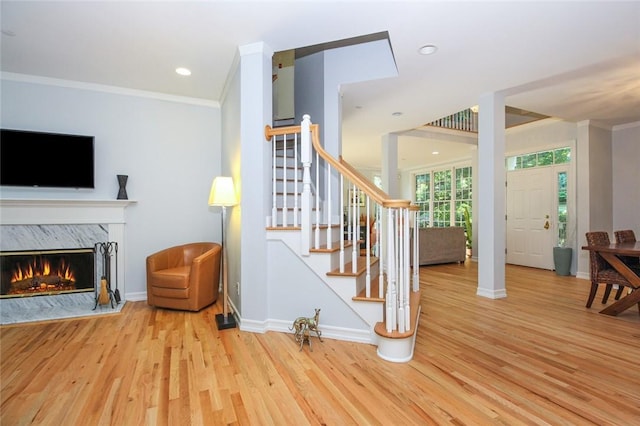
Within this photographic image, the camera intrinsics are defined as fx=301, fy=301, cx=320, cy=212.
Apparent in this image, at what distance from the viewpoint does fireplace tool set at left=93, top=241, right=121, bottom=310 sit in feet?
11.6

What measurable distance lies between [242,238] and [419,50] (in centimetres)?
247

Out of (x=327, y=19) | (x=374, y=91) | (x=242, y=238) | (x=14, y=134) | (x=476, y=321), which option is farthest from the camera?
(x=374, y=91)

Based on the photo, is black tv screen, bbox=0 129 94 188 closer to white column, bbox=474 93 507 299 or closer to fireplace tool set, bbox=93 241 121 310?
fireplace tool set, bbox=93 241 121 310

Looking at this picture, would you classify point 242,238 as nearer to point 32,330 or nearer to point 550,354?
point 32,330

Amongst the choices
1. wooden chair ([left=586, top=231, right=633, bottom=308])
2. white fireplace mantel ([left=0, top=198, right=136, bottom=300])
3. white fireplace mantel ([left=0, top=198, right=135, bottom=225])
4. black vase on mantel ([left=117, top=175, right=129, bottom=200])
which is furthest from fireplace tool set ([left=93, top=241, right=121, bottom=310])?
wooden chair ([left=586, top=231, right=633, bottom=308])

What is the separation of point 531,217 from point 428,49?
4702 mm

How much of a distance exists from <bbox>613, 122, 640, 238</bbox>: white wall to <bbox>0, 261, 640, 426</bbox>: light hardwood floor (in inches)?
124

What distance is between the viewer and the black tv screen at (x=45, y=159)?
10.9 ft

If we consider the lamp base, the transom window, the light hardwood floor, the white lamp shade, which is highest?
the transom window

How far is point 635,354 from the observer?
2.30m

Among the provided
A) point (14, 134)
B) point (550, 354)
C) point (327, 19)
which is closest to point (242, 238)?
point (327, 19)

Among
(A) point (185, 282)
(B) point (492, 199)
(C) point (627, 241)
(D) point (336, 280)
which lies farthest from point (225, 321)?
(C) point (627, 241)

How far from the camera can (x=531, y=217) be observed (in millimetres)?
5957

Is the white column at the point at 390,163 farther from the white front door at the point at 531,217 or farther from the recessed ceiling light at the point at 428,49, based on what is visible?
the recessed ceiling light at the point at 428,49
